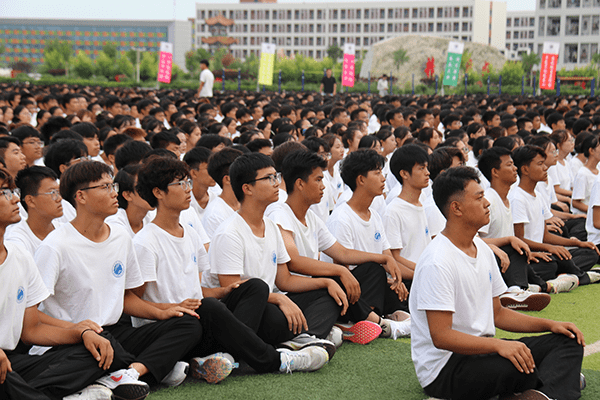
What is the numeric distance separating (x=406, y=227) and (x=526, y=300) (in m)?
0.88

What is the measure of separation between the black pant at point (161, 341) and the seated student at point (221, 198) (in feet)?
4.30

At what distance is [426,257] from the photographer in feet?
9.15

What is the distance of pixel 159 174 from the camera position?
129 inches

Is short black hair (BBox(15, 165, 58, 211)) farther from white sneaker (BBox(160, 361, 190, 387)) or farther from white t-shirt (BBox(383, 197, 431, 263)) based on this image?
white t-shirt (BBox(383, 197, 431, 263))

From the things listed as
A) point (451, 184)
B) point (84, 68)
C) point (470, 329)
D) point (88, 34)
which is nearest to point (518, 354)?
point (470, 329)

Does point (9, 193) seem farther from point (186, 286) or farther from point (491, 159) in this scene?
point (491, 159)

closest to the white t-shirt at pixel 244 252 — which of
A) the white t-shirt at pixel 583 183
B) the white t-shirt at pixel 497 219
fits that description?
the white t-shirt at pixel 497 219

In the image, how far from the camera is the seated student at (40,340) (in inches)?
105

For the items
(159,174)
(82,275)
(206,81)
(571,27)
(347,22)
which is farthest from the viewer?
(347,22)

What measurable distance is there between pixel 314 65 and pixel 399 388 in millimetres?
43939

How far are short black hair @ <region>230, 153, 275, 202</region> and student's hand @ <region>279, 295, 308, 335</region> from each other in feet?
2.05

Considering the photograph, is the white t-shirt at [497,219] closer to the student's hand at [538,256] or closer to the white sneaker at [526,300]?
the student's hand at [538,256]

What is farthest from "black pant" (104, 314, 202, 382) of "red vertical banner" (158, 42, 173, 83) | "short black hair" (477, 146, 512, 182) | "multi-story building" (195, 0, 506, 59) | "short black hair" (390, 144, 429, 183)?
"multi-story building" (195, 0, 506, 59)

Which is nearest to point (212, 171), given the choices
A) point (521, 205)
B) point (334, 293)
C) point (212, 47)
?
point (334, 293)
